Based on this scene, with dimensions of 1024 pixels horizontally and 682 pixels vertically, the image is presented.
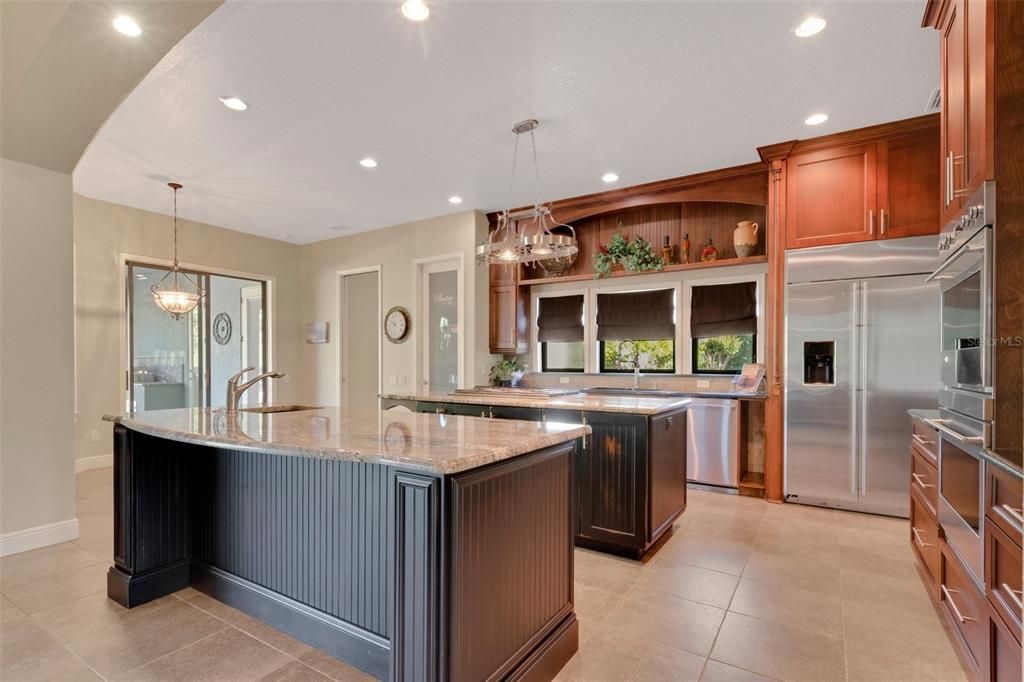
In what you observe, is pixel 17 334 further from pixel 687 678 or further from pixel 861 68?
pixel 861 68

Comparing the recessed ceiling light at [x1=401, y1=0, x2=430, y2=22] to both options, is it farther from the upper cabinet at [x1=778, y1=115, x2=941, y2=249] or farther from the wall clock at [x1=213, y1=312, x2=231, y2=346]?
the wall clock at [x1=213, y1=312, x2=231, y2=346]

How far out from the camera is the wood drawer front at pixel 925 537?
223 centimetres

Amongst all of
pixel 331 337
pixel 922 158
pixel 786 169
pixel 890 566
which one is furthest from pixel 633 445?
pixel 331 337

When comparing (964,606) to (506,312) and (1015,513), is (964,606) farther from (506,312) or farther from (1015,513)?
(506,312)

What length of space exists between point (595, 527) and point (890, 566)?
5.56 ft

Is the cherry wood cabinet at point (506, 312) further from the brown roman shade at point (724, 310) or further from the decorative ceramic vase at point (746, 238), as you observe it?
the decorative ceramic vase at point (746, 238)

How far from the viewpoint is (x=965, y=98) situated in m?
2.09

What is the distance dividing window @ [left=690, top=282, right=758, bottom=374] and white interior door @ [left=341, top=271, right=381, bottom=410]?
4.16 metres

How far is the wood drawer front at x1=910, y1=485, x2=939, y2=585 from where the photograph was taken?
7.32 ft

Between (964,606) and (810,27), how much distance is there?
272 centimetres

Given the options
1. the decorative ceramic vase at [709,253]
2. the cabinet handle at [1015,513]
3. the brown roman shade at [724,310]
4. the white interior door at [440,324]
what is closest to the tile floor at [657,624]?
the cabinet handle at [1015,513]

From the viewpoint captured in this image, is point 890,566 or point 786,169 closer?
point 890,566

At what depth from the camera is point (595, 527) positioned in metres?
2.99

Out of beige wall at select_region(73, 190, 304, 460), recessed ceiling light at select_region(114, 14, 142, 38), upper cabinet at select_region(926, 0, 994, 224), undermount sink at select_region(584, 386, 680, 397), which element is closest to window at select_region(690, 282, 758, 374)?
undermount sink at select_region(584, 386, 680, 397)
